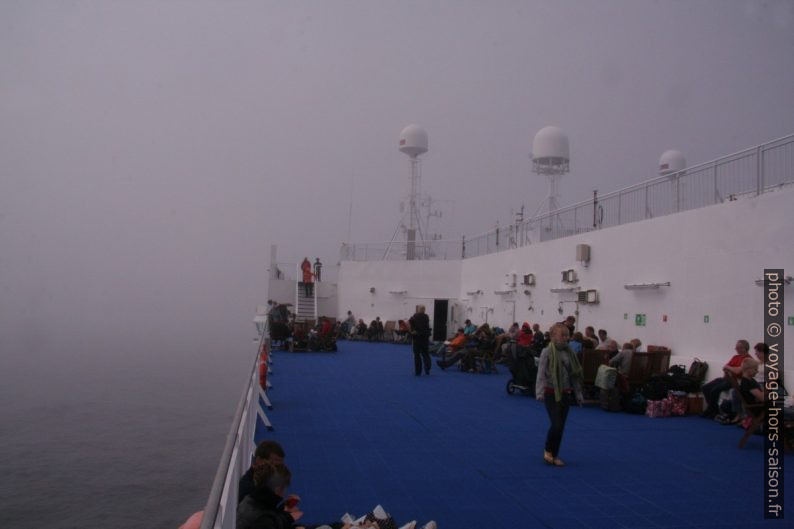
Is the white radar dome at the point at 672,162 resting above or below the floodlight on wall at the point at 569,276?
above

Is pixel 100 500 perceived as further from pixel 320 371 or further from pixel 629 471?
pixel 629 471

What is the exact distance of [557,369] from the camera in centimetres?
649

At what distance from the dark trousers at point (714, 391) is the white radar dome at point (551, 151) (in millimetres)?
14678

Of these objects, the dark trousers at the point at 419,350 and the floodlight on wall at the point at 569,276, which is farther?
the floodlight on wall at the point at 569,276

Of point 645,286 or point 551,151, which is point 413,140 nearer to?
point 551,151

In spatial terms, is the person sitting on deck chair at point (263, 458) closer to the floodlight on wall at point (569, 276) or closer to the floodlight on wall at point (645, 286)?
the floodlight on wall at point (645, 286)

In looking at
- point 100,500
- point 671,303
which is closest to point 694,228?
point 671,303

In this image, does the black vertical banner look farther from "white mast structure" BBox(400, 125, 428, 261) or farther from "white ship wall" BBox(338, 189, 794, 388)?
"white mast structure" BBox(400, 125, 428, 261)

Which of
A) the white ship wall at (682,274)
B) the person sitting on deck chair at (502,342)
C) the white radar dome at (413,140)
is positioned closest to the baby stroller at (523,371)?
the white ship wall at (682,274)

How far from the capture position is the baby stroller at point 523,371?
1134cm

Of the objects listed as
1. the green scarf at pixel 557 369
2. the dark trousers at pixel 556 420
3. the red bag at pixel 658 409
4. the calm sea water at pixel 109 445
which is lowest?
the calm sea water at pixel 109 445

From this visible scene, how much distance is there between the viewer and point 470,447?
285 inches

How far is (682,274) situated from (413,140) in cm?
1945

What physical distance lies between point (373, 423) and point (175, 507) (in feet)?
45.0
